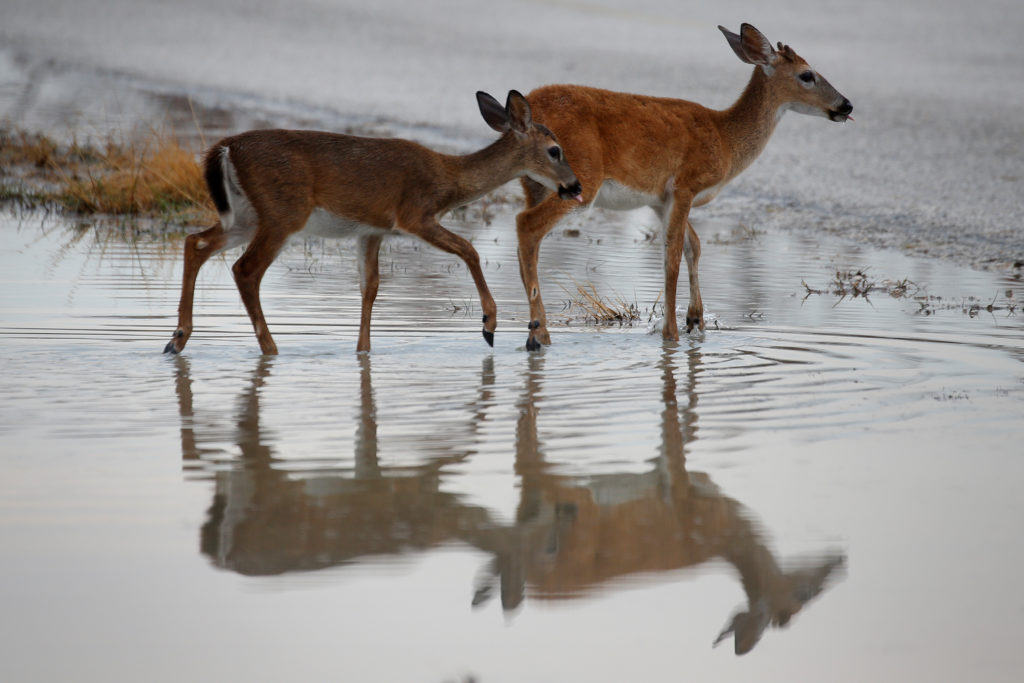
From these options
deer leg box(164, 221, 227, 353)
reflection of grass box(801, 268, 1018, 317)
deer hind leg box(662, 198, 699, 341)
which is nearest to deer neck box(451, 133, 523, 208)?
deer hind leg box(662, 198, 699, 341)

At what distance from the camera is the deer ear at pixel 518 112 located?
8859 mm

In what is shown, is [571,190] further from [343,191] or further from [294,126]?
[294,126]

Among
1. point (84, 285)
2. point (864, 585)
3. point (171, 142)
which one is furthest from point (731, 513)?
point (171, 142)

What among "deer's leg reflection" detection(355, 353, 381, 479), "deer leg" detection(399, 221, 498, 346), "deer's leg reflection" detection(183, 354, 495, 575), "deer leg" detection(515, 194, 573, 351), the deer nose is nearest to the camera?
"deer's leg reflection" detection(183, 354, 495, 575)

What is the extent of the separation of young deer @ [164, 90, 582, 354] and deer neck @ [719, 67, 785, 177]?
4.90 feet

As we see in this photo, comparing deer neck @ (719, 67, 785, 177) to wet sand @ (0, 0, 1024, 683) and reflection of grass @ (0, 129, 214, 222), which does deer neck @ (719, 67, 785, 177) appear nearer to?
wet sand @ (0, 0, 1024, 683)

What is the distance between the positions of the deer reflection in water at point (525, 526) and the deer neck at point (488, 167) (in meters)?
3.59

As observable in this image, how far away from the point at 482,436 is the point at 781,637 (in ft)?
7.48

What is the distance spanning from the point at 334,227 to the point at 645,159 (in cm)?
188

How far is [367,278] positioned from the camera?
338 inches

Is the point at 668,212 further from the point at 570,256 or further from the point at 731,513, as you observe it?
the point at 731,513

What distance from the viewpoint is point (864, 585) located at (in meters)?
3.86

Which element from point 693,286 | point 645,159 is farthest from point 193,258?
point 693,286

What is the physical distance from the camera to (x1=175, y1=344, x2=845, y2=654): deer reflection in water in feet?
12.8
